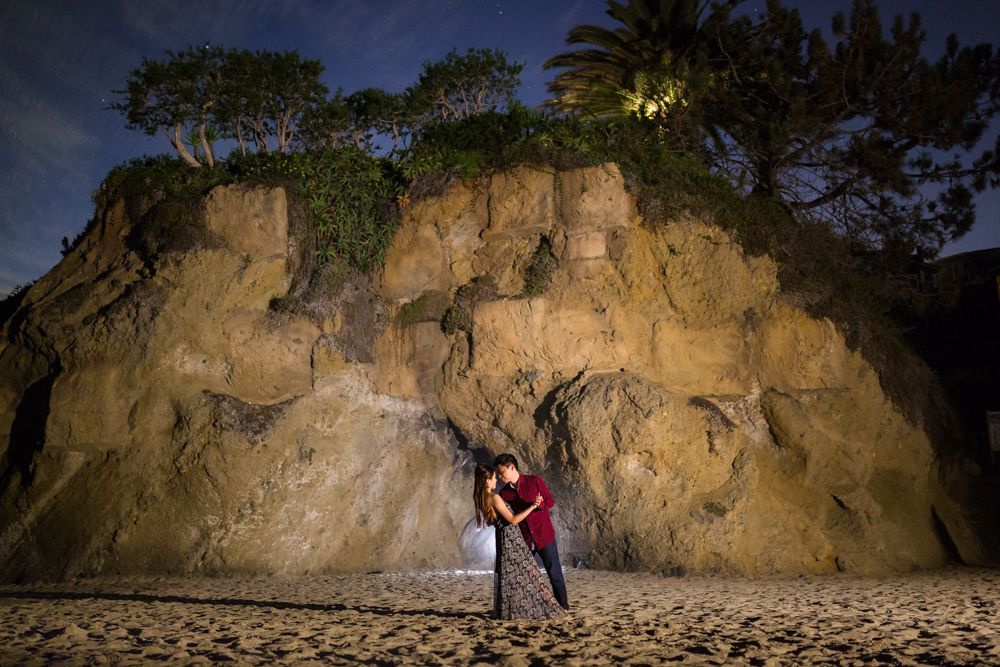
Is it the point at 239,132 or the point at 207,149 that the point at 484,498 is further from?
the point at 239,132

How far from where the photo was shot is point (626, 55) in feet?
60.4

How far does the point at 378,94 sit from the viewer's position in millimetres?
17375

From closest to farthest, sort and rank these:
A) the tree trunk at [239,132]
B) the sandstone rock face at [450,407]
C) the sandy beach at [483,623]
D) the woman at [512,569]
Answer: the sandy beach at [483,623] < the woman at [512,569] < the sandstone rock face at [450,407] < the tree trunk at [239,132]

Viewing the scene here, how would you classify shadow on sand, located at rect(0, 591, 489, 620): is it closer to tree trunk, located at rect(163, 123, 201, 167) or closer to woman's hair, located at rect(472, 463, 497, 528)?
woman's hair, located at rect(472, 463, 497, 528)

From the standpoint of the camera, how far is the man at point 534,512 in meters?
7.01

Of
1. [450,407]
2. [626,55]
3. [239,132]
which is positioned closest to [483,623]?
[450,407]

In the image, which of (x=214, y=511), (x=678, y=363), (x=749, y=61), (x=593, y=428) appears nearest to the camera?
(x=214, y=511)

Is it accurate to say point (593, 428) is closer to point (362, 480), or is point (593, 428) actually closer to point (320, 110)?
point (362, 480)

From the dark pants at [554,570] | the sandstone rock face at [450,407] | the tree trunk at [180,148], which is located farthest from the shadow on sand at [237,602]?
the tree trunk at [180,148]

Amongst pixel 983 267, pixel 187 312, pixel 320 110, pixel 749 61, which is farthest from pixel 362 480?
pixel 983 267

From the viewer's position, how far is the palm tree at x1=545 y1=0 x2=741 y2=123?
16359 mm

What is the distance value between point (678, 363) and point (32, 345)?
10.6 m

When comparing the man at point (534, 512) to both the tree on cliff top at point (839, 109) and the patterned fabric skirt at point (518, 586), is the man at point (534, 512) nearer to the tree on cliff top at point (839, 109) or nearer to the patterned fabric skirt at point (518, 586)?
the patterned fabric skirt at point (518, 586)

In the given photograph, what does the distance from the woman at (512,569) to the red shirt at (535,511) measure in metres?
0.12
